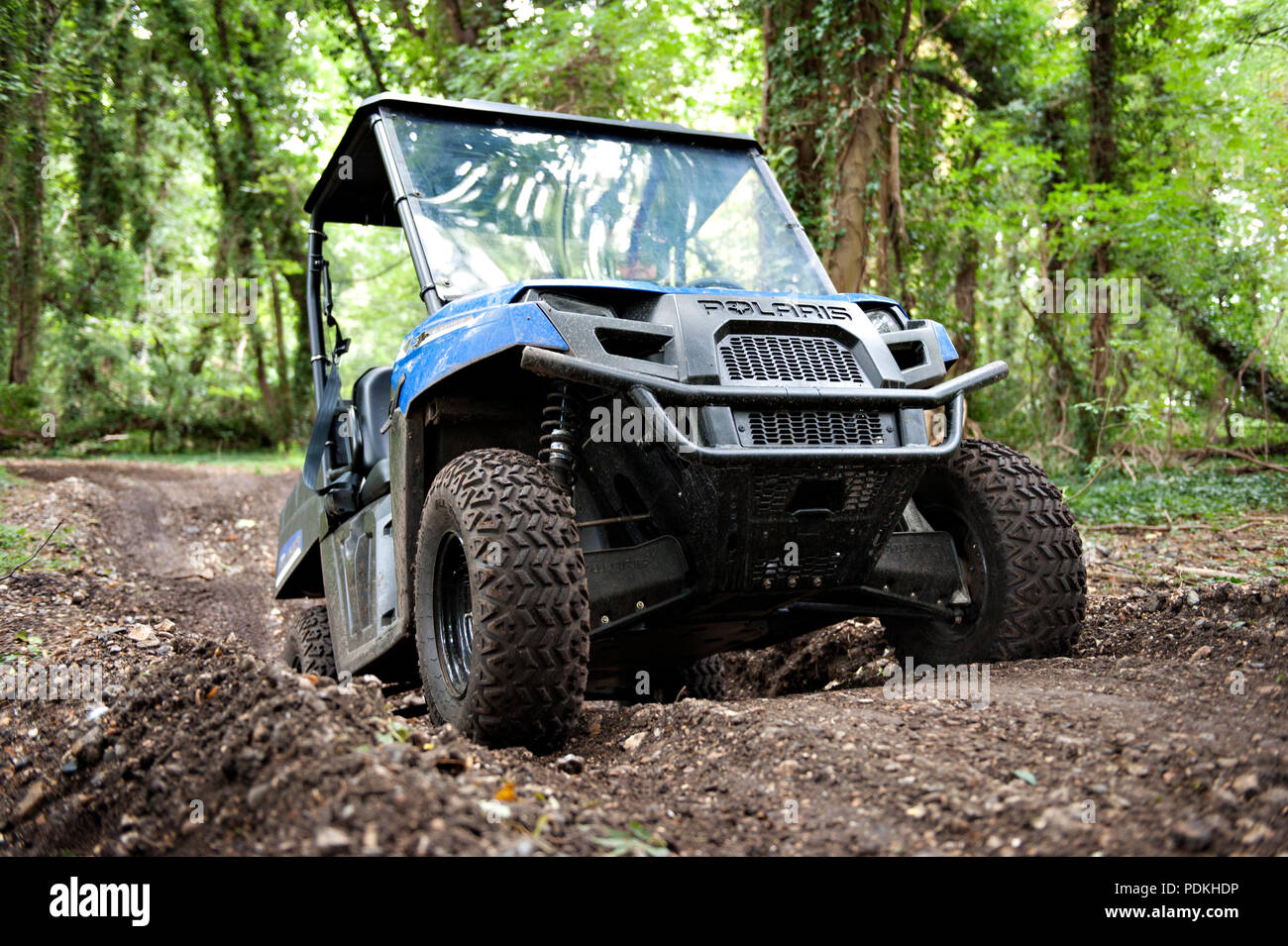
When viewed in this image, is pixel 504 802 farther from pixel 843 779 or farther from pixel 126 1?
pixel 126 1

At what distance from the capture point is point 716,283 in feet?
14.3

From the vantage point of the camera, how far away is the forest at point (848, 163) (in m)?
8.76

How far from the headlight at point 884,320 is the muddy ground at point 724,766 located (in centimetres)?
133

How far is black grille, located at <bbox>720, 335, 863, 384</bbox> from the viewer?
324cm

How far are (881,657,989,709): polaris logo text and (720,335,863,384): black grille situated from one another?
1089 mm

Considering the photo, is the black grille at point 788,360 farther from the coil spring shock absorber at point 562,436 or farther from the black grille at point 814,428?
the coil spring shock absorber at point 562,436

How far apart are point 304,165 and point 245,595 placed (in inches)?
562

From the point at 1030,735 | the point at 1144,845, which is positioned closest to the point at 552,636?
the point at 1030,735

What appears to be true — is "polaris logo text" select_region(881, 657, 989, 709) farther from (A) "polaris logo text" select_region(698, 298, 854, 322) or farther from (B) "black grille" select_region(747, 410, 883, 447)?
(A) "polaris logo text" select_region(698, 298, 854, 322)

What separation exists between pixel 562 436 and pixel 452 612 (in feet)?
2.49
